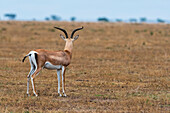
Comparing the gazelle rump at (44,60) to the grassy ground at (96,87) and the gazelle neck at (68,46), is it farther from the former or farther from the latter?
the grassy ground at (96,87)

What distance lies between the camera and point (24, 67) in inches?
583

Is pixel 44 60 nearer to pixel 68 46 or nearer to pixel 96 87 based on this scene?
→ pixel 68 46

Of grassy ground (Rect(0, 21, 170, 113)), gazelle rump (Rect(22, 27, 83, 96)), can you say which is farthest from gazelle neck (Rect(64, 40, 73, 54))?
grassy ground (Rect(0, 21, 170, 113))

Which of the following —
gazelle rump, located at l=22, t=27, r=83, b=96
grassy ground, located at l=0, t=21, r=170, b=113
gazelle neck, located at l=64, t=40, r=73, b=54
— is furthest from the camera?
gazelle neck, located at l=64, t=40, r=73, b=54

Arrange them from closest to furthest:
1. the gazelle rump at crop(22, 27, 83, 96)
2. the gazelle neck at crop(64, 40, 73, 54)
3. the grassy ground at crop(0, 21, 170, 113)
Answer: the grassy ground at crop(0, 21, 170, 113), the gazelle rump at crop(22, 27, 83, 96), the gazelle neck at crop(64, 40, 73, 54)

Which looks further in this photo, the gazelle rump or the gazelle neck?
the gazelle neck

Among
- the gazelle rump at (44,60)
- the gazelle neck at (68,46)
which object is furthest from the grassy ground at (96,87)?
the gazelle neck at (68,46)

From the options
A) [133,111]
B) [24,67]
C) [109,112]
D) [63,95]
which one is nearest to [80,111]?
[109,112]

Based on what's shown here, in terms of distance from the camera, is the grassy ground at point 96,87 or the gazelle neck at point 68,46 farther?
the gazelle neck at point 68,46

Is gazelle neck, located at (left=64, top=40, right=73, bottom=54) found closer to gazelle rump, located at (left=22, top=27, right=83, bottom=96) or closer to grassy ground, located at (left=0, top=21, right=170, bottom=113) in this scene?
gazelle rump, located at (left=22, top=27, right=83, bottom=96)

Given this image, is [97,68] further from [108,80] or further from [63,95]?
[63,95]

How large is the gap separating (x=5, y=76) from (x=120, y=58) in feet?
24.4

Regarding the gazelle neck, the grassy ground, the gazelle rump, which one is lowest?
the grassy ground

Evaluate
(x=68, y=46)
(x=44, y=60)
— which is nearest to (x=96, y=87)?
(x=68, y=46)
